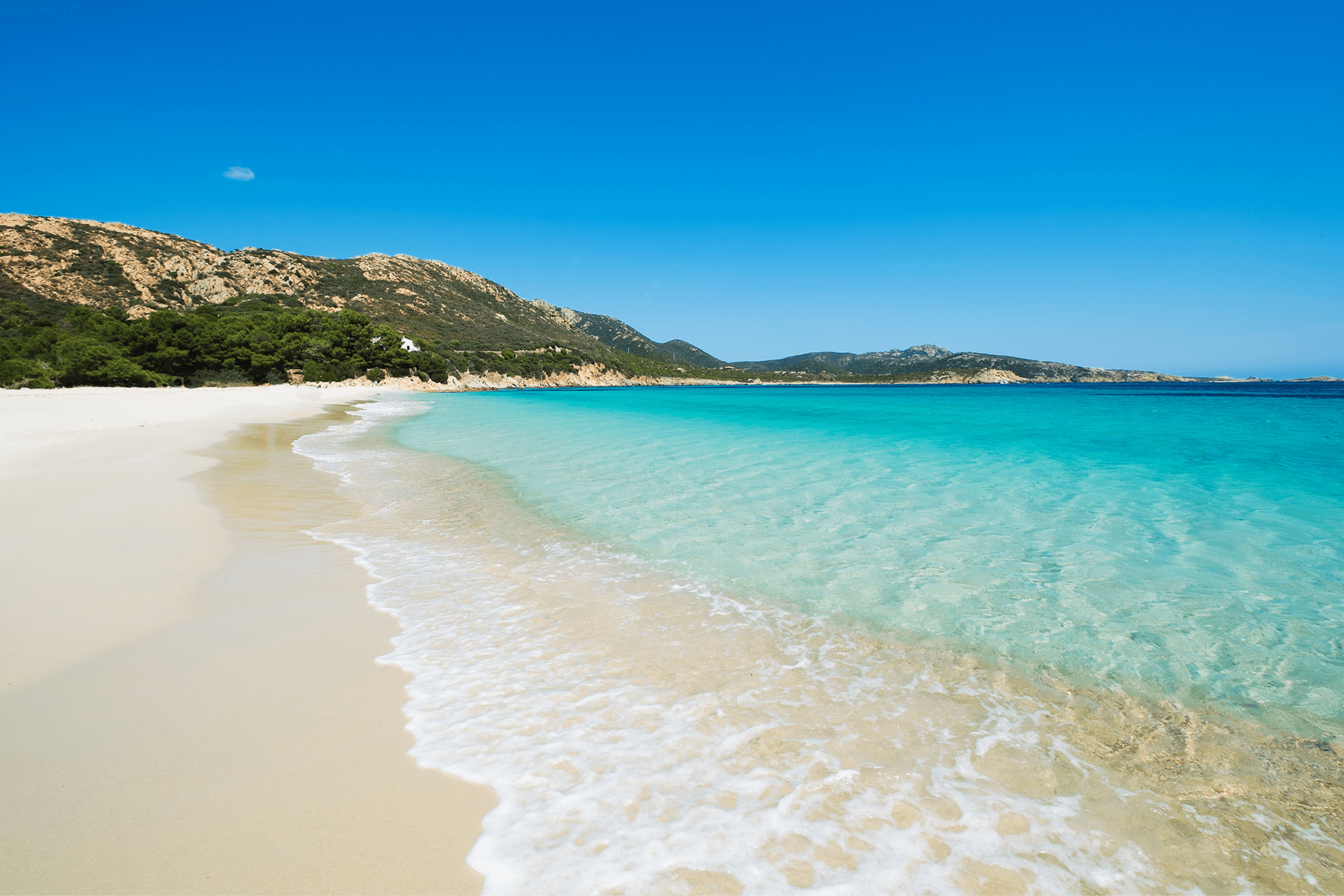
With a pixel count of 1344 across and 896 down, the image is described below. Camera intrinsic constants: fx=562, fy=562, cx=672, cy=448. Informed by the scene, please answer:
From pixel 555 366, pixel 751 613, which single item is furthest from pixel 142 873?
pixel 555 366

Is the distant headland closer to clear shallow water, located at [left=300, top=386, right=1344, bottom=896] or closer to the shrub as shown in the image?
the shrub

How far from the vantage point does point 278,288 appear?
8481 centimetres

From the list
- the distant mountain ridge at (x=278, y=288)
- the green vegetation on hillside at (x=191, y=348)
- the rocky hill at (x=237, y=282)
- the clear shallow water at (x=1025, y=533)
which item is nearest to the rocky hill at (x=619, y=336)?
the distant mountain ridge at (x=278, y=288)

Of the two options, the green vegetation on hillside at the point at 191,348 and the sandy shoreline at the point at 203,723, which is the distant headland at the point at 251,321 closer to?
the green vegetation on hillside at the point at 191,348

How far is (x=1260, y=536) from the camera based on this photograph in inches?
278

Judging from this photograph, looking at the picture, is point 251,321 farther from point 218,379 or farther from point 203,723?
point 203,723

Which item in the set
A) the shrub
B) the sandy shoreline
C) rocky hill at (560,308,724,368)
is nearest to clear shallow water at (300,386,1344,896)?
the sandy shoreline

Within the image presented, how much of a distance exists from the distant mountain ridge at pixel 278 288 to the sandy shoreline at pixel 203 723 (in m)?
60.8

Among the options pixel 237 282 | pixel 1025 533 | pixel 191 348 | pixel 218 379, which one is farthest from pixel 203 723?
pixel 237 282

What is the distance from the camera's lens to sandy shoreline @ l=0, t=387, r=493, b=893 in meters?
2.04

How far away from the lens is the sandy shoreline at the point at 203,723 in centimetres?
204

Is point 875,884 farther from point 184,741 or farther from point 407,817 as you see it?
point 184,741

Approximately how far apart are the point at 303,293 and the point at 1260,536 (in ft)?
347

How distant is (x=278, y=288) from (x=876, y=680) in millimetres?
104565
